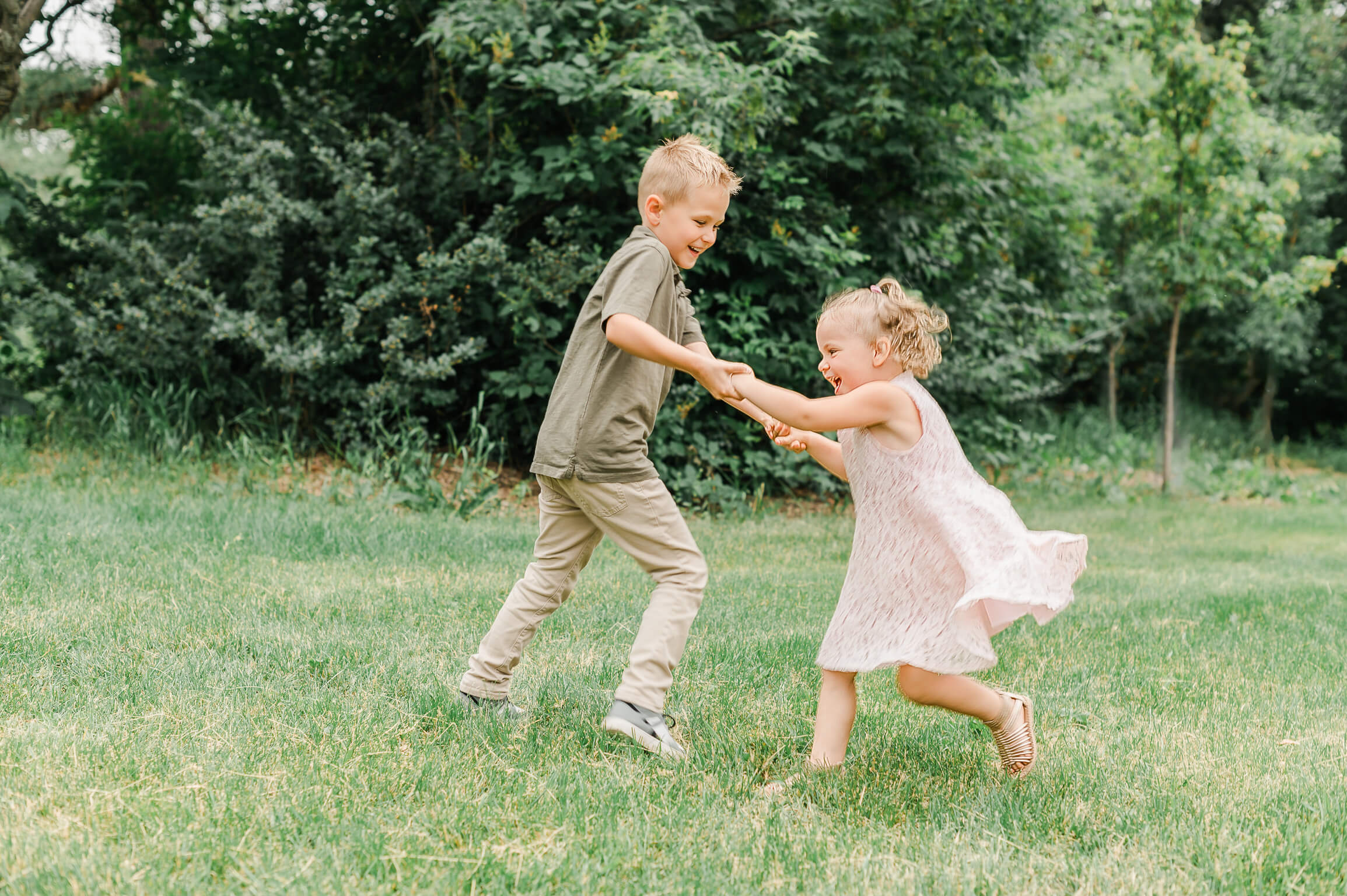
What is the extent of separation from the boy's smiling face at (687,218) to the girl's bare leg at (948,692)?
1.28 metres

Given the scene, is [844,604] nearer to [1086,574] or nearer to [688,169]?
[688,169]

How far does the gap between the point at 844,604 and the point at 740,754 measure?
529 millimetres

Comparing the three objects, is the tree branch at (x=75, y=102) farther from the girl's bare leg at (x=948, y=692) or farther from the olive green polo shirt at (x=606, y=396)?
the girl's bare leg at (x=948, y=692)

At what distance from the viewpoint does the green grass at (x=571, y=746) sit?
2240 millimetres

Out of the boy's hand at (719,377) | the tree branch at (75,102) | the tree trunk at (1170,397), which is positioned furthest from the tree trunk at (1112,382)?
the boy's hand at (719,377)

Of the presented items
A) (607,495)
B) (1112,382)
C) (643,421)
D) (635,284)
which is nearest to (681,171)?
(635,284)

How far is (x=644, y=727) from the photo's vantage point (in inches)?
116

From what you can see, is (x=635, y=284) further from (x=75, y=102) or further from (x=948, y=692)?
(x=75, y=102)

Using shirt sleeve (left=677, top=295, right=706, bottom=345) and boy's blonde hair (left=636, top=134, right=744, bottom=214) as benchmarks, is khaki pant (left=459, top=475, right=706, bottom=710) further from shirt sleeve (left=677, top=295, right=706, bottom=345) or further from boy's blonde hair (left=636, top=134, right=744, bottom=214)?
boy's blonde hair (left=636, top=134, right=744, bottom=214)

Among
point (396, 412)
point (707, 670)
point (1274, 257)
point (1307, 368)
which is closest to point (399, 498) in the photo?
point (396, 412)

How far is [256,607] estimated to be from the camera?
4.24 meters

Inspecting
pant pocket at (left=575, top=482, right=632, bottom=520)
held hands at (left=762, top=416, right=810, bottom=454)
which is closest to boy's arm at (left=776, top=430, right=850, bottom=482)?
held hands at (left=762, top=416, right=810, bottom=454)

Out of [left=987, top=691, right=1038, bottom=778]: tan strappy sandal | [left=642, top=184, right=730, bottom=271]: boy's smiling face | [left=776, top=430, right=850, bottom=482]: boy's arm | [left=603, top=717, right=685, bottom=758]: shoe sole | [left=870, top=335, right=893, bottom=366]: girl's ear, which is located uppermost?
[left=642, top=184, right=730, bottom=271]: boy's smiling face

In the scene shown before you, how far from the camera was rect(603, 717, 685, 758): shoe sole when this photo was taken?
291 centimetres
